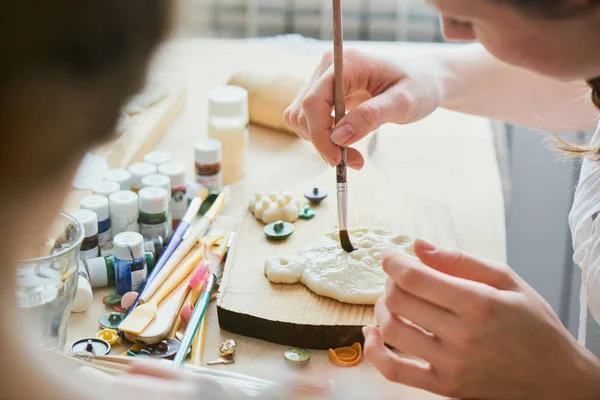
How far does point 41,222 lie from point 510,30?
0.48m

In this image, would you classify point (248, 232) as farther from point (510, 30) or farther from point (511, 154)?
point (511, 154)

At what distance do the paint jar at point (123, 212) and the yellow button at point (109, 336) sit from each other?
25 cm

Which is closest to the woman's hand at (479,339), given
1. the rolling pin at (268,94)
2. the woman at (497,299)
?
the woman at (497,299)

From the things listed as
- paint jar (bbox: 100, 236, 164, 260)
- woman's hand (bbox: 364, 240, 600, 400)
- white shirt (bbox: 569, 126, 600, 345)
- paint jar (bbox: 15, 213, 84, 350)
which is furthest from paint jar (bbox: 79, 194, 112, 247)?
white shirt (bbox: 569, 126, 600, 345)

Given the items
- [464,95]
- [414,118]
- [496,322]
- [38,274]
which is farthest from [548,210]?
[38,274]

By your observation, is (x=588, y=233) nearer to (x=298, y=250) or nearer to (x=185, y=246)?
(x=298, y=250)

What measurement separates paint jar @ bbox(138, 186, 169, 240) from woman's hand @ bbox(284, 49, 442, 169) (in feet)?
0.95

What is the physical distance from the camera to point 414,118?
4.84ft

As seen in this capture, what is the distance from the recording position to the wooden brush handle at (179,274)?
4.07 ft

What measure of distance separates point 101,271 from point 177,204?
262mm

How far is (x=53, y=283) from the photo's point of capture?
909 millimetres

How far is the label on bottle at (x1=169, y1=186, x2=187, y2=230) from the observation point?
59.2 inches

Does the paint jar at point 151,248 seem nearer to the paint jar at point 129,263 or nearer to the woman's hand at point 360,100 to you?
the paint jar at point 129,263

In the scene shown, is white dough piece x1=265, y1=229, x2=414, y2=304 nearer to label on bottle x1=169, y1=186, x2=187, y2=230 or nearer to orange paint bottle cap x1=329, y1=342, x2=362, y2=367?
orange paint bottle cap x1=329, y1=342, x2=362, y2=367
